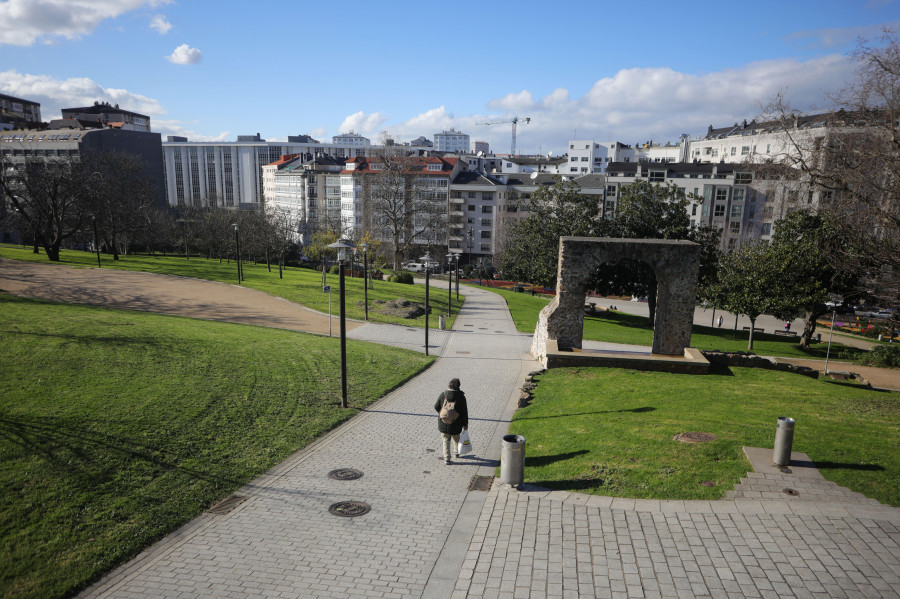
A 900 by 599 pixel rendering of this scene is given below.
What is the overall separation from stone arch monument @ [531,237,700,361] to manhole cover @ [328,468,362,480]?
10042 mm

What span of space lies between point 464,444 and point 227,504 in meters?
4.68

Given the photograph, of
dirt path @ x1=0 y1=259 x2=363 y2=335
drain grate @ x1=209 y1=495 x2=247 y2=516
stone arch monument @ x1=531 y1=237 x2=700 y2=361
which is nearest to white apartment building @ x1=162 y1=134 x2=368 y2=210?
dirt path @ x1=0 y1=259 x2=363 y2=335

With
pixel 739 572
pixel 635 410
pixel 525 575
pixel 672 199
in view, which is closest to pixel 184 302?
pixel 635 410

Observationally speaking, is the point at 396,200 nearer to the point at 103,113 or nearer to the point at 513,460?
the point at 513,460

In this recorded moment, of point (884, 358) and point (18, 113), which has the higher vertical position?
point (18, 113)

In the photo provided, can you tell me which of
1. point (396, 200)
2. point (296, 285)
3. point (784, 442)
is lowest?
point (296, 285)

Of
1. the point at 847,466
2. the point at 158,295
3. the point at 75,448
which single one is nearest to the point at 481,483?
the point at 847,466

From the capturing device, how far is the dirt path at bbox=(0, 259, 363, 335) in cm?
2445

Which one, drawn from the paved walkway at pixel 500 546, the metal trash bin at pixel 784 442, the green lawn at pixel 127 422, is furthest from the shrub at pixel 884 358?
the green lawn at pixel 127 422

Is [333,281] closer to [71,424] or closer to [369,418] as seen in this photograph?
[369,418]

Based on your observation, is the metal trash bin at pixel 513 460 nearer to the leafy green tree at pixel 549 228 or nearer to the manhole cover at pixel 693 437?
the manhole cover at pixel 693 437

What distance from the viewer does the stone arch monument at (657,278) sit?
62.0 ft

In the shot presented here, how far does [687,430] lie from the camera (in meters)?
11.3

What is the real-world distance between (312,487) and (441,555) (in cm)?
326
